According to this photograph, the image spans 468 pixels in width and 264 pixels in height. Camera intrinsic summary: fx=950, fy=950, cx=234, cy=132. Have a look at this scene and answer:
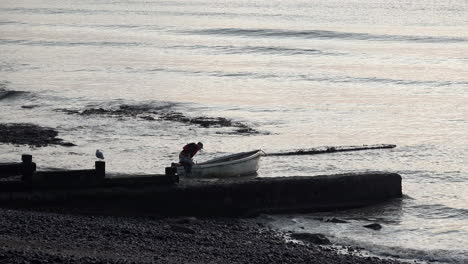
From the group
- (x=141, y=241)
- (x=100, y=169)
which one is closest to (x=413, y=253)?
(x=141, y=241)

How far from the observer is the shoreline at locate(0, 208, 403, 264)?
52.5 feet

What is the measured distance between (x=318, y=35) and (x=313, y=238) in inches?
2761

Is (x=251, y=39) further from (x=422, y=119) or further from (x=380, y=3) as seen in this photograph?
(x=380, y=3)

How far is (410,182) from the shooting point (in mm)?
27312

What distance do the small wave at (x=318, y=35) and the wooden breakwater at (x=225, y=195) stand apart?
62.9 meters

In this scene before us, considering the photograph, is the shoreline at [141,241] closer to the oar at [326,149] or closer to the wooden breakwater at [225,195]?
the wooden breakwater at [225,195]

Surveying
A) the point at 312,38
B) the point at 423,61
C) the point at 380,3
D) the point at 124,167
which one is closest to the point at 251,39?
the point at 312,38

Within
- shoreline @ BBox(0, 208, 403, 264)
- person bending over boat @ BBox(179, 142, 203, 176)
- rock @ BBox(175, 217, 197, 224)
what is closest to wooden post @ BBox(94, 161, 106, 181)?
shoreline @ BBox(0, 208, 403, 264)

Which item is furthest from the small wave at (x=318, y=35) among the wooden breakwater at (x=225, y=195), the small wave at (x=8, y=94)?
the wooden breakwater at (x=225, y=195)

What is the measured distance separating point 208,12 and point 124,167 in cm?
10316

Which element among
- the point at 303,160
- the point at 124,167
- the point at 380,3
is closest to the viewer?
the point at 124,167

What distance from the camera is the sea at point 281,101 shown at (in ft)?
79.6

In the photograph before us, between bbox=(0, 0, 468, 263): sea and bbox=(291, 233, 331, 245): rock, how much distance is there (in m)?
0.38

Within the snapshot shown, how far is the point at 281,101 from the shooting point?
45.3 m
